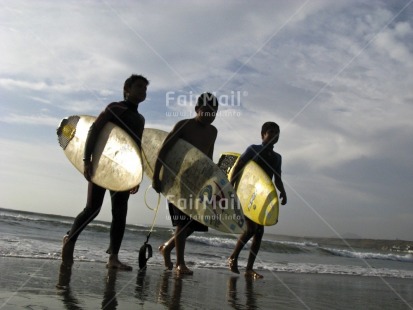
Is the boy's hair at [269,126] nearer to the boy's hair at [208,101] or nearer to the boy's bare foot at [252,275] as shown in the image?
the boy's hair at [208,101]

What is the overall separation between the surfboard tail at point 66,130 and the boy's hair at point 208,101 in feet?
5.52

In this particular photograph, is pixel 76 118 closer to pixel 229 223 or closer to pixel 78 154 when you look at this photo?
pixel 78 154

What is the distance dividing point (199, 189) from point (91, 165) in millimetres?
1093

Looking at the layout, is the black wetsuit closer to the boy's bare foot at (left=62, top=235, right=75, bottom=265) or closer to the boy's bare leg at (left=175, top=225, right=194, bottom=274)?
the boy's bare foot at (left=62, top=235, right=75, bottom=265)

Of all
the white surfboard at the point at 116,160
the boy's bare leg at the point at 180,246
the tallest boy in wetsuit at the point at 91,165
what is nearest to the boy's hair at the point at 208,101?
the tallest boy in wetsuit at the point at 91,165

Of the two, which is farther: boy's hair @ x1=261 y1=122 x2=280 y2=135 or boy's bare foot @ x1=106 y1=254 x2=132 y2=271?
boy's hair @ x1=261 y1=122 x2=280 y2=135

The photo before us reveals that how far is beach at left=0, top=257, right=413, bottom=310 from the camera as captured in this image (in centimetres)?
252

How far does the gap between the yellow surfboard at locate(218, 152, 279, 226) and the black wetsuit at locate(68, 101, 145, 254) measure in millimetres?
1890

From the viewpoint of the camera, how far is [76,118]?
5473 millimetres

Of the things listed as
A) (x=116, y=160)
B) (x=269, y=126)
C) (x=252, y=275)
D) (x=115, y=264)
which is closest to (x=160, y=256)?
(x=252, y=275)

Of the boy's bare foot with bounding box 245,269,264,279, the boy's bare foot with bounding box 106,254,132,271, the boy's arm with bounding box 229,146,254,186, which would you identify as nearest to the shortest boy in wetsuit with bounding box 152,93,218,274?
the boy's bare foot with bounding box 106,254,132,271

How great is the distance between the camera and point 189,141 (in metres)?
4.67

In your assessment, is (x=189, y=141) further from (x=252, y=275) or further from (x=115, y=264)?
(x=252, y=275)

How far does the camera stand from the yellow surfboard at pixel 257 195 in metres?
5.63
